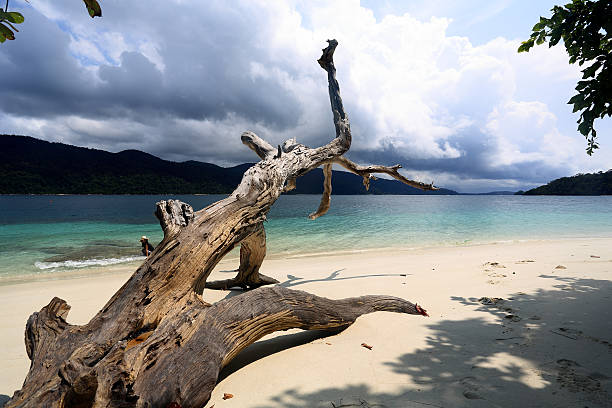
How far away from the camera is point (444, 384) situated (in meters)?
2.64

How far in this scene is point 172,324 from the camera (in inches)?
99.0

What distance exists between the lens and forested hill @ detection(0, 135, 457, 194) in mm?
120938

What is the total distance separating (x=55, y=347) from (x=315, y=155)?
17.1ft

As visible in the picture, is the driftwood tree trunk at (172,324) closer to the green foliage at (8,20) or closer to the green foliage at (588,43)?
the green foliage at (8,20)

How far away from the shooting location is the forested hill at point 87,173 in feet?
397

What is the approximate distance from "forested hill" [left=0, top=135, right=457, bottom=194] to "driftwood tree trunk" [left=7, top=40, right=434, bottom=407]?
127 meters

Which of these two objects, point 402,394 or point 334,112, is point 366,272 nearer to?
point 334,112

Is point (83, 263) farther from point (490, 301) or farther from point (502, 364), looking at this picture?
point (502, 364)

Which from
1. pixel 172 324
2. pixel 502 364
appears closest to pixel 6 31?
pixel 172 324

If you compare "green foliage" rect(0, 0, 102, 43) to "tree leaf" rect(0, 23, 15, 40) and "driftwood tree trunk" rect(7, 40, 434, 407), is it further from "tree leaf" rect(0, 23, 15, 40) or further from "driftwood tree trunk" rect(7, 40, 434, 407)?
"driftwood tree trunk" rect(7, 40, 434, 407)

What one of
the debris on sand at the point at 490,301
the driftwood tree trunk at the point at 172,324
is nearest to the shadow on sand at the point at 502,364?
the debris on sand at the point at 490,301

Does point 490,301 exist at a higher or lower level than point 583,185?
lower

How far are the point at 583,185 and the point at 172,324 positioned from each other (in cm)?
16997

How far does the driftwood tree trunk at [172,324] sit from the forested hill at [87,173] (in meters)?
127
